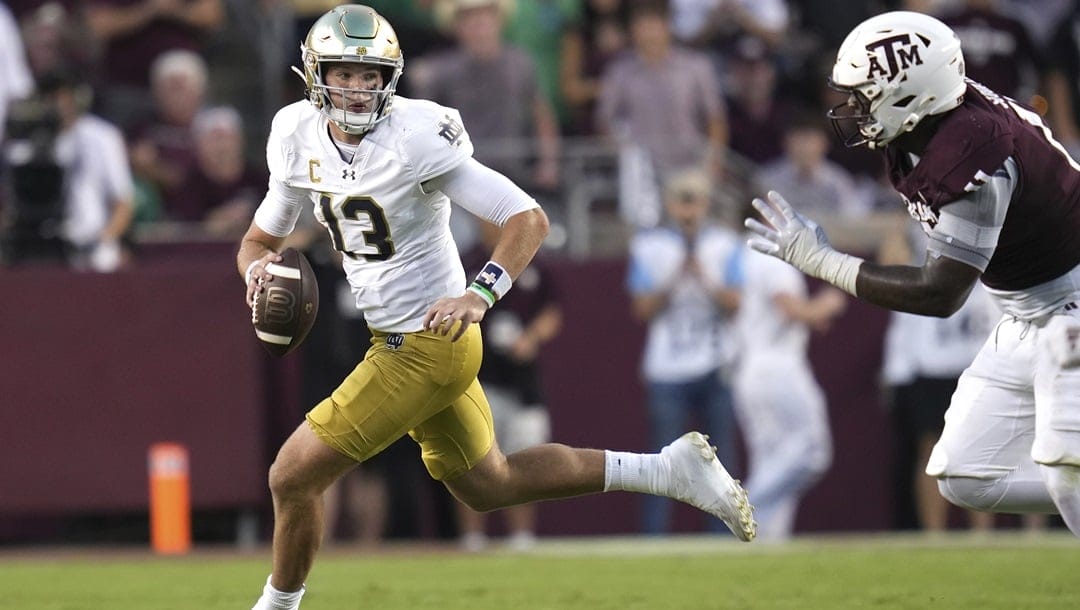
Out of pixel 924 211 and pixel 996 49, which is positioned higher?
pixel 996 49

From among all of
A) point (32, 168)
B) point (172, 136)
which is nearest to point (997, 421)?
point (32, 168)

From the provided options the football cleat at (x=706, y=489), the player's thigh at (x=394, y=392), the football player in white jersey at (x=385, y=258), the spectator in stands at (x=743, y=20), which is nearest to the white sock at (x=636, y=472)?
the football cleat at (x=706, y=489)

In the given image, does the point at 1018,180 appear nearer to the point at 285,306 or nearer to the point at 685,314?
the point at 285,306

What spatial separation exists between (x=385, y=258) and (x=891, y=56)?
1.72 meters

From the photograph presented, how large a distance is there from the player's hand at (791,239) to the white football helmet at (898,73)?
347mm

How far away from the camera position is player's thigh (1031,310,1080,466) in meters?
5.39

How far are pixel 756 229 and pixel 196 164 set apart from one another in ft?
20.1

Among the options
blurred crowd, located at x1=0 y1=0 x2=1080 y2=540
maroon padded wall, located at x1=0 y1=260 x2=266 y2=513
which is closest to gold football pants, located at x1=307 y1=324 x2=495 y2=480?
blurred crowd, located at x1=0 y1=0 x2=1080 y2=540

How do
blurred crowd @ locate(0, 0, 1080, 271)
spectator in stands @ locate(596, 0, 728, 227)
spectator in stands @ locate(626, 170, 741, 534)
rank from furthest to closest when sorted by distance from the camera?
spectator in stands @ locate(596, 0, 728, 227), blurred crowd @ locate(0, 0, 1080, 271), spectator in stands @ locate(626, 170, 741, 534)

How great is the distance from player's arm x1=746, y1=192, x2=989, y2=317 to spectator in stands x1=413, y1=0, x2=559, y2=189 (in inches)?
201

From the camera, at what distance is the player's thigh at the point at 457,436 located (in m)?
5.81

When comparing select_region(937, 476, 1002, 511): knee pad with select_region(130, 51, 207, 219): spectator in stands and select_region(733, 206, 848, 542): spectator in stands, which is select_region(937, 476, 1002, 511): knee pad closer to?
select_region(733, 206, 848, 542): spectator in stands

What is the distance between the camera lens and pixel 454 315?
538cm

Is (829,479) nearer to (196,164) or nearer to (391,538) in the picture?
(391,538)
